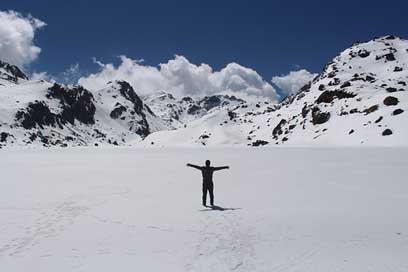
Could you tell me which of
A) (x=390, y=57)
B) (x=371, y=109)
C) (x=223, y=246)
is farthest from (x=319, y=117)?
(x=223, y=246)

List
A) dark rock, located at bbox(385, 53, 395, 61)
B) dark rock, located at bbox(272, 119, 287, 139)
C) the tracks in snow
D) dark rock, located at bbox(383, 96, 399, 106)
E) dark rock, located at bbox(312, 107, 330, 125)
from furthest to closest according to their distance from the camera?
dark rock, located at bbox(385, 53, 395, 61) < dark rock, located at bbox(272, 119, 287, 139) < dark rock, located at bbox(312, 107, 330, 125) < dark rock, located at bbox(383, 96, 399, 106) < the tracks in snow

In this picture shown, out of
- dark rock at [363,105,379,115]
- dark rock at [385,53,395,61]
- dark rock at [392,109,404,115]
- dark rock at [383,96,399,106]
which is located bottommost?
dark rock at [392,109,404,115]

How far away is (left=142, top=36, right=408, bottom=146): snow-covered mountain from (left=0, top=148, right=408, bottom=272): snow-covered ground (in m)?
63.5

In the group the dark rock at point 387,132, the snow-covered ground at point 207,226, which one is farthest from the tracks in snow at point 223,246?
the dark rock at point 387,132

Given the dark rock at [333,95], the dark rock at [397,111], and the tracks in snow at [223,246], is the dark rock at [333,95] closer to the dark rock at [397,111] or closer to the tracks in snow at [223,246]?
the dark rock at [397,111]

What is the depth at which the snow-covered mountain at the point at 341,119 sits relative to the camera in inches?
3656

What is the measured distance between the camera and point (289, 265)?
1096 cm

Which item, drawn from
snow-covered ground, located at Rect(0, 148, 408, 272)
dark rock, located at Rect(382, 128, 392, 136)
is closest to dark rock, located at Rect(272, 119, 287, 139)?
dark rock, located at Rect(382, 128, 392, 136)

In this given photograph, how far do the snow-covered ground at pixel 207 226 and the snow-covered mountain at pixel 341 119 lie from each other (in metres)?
63.5

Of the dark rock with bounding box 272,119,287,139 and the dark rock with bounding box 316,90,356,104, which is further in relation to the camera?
the dark rock with bounding box 272,119,287,139

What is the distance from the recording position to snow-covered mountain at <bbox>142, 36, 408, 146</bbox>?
92.9 m

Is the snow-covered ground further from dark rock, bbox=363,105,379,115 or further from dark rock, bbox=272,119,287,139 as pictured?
dark rock, bbox=272,119,287,139

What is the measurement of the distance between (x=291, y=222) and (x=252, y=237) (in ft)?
9.71

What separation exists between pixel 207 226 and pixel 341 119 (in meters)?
103
